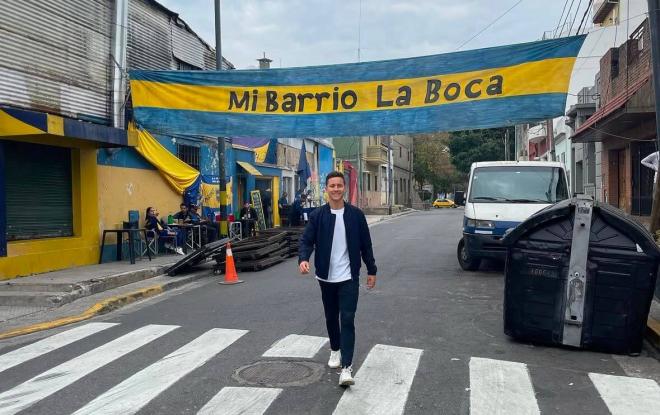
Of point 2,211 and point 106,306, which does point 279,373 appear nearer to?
point 106,306

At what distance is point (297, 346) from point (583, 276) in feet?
10.2

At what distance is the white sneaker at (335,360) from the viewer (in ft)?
18.8

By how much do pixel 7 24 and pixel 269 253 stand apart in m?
7.16

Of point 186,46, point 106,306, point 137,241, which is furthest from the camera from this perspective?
point 186,46

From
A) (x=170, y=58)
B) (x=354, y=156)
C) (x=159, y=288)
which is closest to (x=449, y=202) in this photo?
(x=354, y=156)

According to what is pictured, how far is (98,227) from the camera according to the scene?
1391 centimetres

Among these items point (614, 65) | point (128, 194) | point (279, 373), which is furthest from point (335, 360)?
point (614, 65)

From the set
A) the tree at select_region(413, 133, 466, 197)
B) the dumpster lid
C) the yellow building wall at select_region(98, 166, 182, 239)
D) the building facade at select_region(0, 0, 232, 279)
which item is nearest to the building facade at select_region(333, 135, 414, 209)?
the tree at select_region(413, 133, 466, 197)

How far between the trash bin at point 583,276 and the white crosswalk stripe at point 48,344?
5237mm

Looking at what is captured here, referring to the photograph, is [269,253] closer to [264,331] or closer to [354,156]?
[264,331]

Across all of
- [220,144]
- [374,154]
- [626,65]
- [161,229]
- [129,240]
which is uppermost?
[374,154]

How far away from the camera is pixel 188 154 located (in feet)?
61.4

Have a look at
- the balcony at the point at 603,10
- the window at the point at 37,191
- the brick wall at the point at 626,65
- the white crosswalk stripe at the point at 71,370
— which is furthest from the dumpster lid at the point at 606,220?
the balcony at the point at 603,10

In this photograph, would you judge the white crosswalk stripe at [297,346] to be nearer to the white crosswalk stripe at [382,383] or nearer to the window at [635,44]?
the white crosswalk stripe at [382,383]
